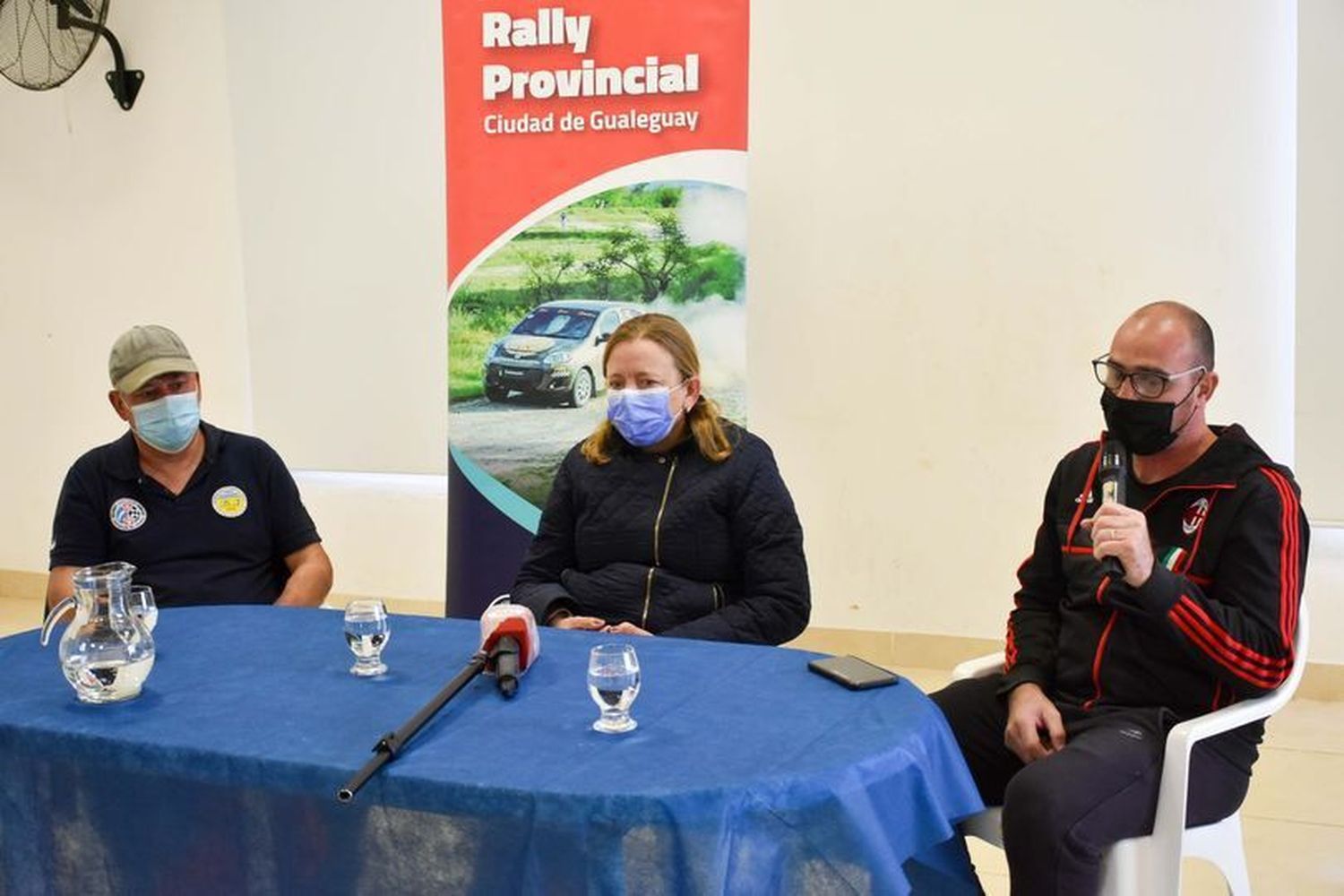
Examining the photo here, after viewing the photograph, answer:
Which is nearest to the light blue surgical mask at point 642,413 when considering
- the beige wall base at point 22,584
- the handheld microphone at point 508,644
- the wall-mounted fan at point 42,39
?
the handheld microphone at point 508,644

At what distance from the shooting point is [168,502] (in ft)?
8.77

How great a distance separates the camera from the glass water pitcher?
177 centimetres

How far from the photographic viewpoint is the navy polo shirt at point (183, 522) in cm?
263

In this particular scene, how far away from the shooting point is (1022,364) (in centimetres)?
415

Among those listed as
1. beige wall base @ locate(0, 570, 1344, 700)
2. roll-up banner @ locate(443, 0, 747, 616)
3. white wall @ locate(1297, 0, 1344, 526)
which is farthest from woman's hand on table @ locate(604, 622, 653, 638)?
white wall @ locate(1297, 0, 1344, 526)

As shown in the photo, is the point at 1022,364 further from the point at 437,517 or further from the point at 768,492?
the point at 437,517

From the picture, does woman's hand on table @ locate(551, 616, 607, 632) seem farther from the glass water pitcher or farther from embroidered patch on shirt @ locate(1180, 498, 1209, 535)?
embroidered patch on shirt @ locate(1180, 498, 1209, 535)

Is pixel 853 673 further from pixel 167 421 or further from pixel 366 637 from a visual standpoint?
pixel 167 421

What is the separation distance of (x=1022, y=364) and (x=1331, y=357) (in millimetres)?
899

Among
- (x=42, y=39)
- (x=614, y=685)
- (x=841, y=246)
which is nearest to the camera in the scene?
(x=614, y=685)

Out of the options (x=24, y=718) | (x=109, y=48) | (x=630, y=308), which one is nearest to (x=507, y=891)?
(x=24, y=718)

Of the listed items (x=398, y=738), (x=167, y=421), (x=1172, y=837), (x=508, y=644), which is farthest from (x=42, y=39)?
(x=1172, y=837)

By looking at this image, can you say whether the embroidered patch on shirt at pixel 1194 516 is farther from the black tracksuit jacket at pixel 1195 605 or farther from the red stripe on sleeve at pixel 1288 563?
the red stripe on sleeve at pixel 1288 563

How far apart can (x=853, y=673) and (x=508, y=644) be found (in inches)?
19.6
